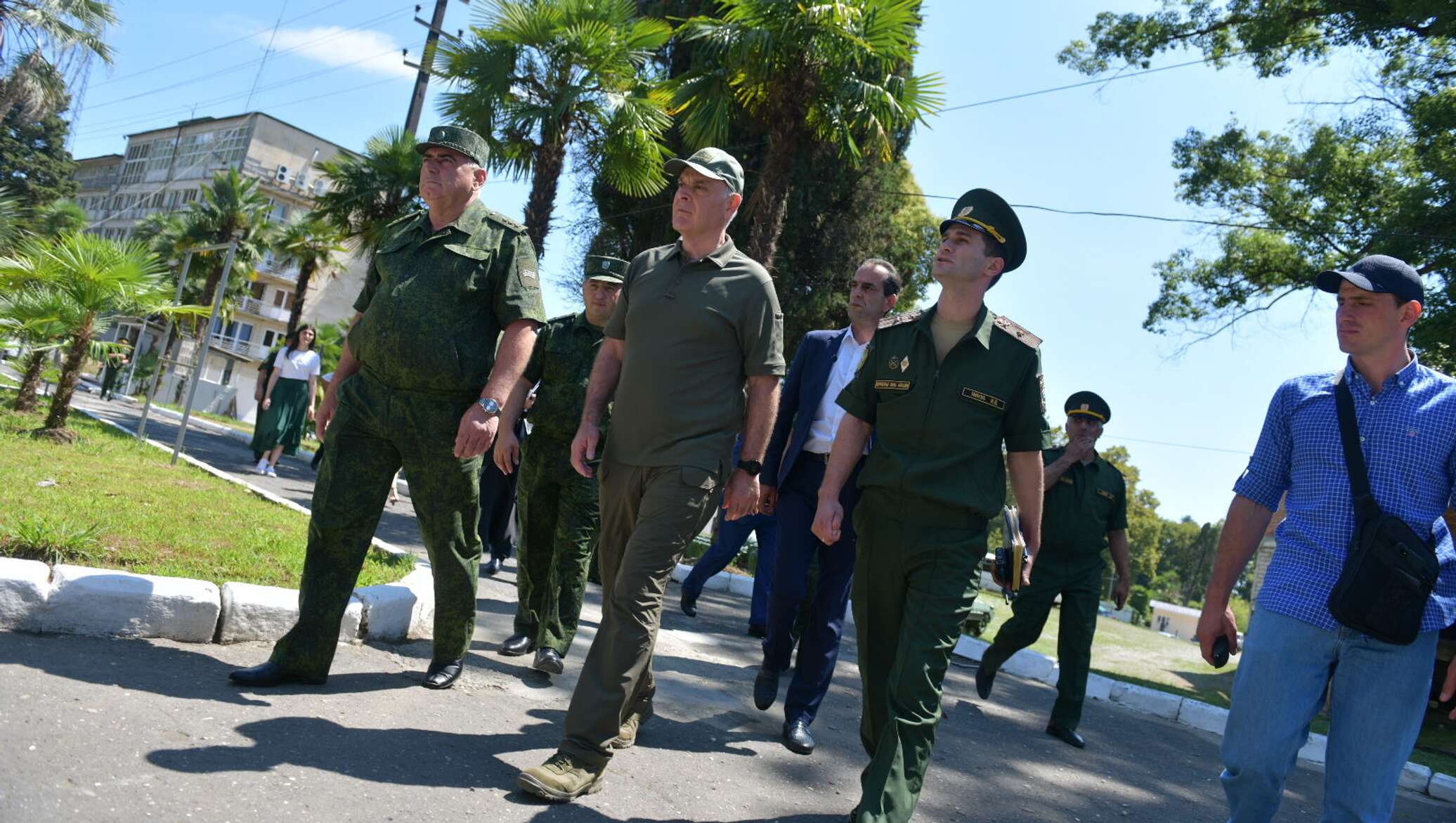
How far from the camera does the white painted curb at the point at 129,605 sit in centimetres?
443

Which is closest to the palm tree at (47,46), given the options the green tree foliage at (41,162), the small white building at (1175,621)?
the green tree foliage at (41,162)

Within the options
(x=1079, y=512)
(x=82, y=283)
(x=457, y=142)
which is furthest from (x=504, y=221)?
(x=82, y=283)

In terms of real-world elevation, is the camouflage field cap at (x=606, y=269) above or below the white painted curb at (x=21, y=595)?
above

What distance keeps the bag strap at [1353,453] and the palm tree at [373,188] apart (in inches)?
859

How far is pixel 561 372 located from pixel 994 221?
8.70 feet

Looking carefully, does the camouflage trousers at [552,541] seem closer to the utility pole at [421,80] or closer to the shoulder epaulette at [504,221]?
the shoulder epaulette at [504,221]

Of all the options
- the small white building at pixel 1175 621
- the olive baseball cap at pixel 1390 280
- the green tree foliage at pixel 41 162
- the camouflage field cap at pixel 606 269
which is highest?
the green tree foliage at pixel 41 162

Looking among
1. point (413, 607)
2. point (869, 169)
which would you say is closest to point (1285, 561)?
point (413, 607)

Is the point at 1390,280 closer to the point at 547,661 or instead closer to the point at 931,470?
the point at 931,470

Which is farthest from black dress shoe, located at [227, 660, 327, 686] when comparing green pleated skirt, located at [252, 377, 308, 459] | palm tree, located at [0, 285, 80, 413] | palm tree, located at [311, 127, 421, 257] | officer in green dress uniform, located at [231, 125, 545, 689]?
palm tree, located at [311, 127, 421, 257]

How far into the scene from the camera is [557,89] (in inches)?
627

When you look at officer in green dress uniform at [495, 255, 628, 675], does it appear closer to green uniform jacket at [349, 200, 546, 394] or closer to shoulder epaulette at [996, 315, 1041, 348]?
green uniform jacket at [349, 200, 546, 394]

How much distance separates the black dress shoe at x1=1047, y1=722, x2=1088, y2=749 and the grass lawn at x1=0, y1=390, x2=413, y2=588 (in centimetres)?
391

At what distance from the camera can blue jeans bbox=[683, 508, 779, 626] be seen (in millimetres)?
7914
